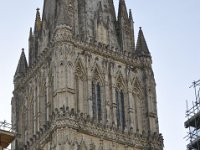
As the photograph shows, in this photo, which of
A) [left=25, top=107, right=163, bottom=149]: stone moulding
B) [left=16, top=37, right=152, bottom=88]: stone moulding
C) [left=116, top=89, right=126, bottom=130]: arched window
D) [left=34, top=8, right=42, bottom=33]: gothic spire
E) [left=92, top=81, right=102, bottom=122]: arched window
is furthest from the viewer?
[left=34, top=8, right=42, bottom=33]: gothic spire

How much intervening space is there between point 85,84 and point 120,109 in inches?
120

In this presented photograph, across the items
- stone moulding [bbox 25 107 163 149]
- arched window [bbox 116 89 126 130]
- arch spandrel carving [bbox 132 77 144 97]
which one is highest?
arch spandrel carving [bbox 132 77 144 97]

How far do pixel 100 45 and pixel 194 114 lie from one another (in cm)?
1239

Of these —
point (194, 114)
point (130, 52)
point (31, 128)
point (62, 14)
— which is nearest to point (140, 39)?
point (130, 52)

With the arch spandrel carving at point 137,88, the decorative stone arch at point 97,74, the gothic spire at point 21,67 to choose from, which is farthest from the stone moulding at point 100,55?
the arch spandrel carving at point 137,88

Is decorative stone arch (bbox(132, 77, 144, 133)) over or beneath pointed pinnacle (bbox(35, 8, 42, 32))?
beneath

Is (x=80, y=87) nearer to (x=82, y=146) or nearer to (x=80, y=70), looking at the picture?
(x=80, y=70)

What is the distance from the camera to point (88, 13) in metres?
62.8

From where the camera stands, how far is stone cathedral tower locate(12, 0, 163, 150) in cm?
5594

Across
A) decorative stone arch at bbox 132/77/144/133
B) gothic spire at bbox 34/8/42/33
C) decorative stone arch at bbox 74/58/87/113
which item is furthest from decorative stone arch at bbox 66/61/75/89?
gothic spire at bbox 34/8/42/33

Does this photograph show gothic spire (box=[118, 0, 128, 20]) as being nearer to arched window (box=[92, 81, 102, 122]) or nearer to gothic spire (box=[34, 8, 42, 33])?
gothic spire (box=[34, 8, 42, 33])

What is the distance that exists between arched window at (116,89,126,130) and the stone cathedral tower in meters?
0.07

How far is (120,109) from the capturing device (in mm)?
59250

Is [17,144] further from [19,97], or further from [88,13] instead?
[88,13]
